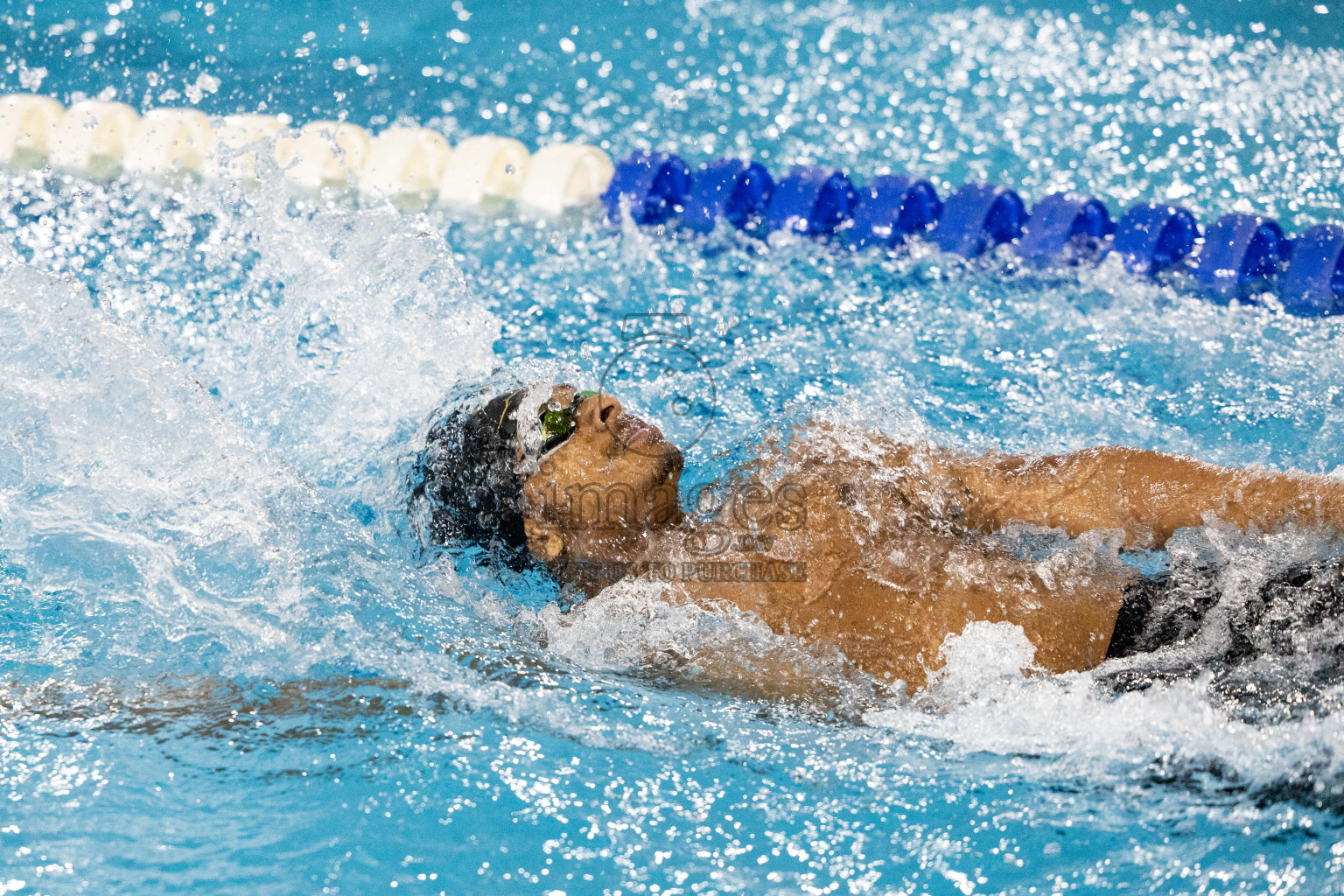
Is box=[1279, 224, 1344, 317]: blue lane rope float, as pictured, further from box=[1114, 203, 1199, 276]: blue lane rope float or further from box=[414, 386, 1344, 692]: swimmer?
box=[414, 386, 1344, 692]: swimmer

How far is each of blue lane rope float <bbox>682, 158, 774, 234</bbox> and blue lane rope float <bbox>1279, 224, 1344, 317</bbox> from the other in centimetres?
172

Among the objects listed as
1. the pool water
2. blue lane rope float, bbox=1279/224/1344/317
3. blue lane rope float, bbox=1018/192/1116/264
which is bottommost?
the pool water

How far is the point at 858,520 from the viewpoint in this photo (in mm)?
1886

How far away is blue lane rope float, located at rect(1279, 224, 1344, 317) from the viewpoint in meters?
3.24

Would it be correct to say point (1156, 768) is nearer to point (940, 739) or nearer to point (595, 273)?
point (940, 739)

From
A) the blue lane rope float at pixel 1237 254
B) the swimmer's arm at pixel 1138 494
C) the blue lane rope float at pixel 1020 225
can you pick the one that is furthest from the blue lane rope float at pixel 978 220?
the swimmer's arm at pixel 1138 494

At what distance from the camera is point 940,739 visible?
175cm

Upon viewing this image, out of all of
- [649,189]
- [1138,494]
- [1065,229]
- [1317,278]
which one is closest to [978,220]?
[1065,229]

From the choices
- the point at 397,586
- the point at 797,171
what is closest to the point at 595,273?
the point at 797,171

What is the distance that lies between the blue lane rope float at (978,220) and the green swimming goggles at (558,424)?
84.7 inches

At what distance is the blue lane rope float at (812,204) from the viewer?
380 cm

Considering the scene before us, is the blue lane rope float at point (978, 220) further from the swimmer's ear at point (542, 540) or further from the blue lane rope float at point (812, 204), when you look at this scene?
the swimmer's ear at point (542, 540)

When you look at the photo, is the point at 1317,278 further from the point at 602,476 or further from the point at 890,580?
the point at 602,476

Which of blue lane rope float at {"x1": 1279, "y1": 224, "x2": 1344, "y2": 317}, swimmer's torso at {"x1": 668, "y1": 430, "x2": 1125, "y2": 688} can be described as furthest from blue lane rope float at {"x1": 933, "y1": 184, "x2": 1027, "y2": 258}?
swimmer's torso at {"x1": 668, "y1": 430, "x2": 1125, "y2": 688}
